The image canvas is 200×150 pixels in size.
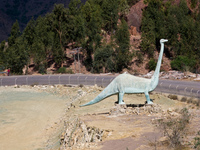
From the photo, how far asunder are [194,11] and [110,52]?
2480cm

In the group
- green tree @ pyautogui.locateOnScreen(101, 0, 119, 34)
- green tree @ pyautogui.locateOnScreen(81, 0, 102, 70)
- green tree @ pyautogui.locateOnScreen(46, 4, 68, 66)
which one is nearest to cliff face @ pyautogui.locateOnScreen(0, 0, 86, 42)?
green tree @ pyautogui.locateOnScreen(101, 0, 119, 34)

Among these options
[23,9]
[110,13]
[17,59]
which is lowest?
[17,59]

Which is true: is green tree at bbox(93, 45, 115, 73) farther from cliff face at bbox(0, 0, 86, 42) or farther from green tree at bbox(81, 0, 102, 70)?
cliff face at bbox(0, 0, 86, 42)

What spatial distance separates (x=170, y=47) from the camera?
6306 centimetres

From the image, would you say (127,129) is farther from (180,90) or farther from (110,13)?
(110,13)

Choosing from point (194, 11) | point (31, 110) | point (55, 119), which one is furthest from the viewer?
point (194, 11)

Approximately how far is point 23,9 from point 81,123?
116959mm

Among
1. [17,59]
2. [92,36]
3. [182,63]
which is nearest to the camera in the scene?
[182,63]

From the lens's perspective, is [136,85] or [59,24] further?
[59,24]

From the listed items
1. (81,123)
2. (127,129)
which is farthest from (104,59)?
(127,129)

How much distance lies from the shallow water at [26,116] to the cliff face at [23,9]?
8834 centimetres

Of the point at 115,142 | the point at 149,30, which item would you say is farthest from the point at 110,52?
the point at 115,142

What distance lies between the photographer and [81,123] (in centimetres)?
2175

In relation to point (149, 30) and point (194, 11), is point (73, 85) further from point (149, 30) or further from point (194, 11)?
point (194, 11)
